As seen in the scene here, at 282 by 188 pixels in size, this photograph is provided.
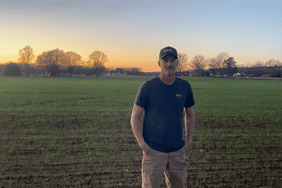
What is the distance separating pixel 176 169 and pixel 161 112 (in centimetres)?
67

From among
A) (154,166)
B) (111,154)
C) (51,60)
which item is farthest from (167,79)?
(51,60)

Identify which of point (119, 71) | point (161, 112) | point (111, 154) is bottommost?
point (111, 154)

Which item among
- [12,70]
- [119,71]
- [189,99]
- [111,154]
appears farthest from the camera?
[119,71]

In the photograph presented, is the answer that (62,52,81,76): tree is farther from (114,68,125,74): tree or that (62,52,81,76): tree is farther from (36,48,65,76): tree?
(114,68,125,74): tree

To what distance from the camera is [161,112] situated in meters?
2.45

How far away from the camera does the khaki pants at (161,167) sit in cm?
243

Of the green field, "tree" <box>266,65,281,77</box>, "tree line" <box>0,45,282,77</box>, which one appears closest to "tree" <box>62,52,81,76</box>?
"tree line" <box>0,45,282,77</box>

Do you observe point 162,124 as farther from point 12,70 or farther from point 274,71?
point 12,70

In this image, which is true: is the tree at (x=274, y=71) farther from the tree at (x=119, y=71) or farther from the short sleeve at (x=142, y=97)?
the short sleeve at (x=142, y=97)

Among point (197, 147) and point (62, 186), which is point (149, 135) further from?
point (197, 147)

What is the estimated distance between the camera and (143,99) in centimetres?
246

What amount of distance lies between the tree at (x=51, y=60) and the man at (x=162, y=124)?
10584cm

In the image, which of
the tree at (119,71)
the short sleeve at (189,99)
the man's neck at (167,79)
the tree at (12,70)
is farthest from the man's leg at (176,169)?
the tree at (119,71)

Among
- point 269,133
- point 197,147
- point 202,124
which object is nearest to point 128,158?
point 197,147
